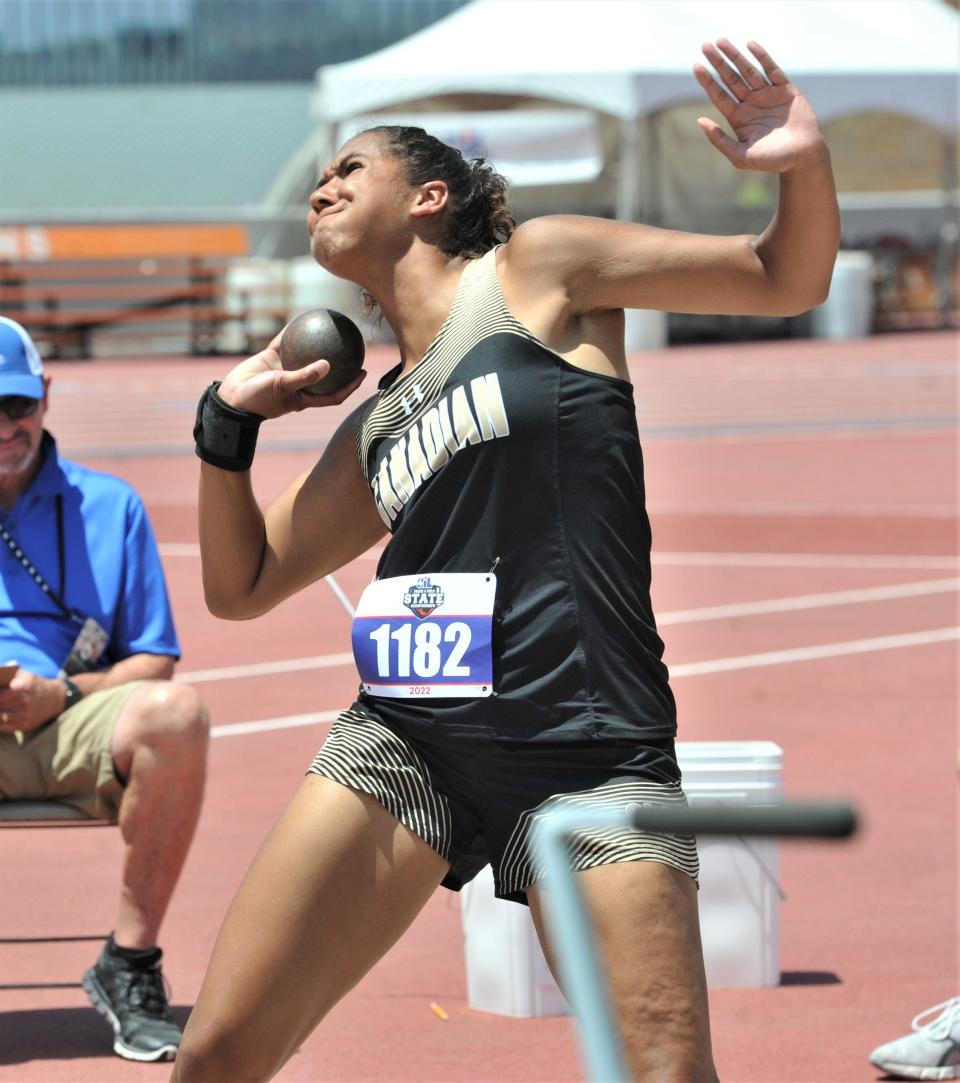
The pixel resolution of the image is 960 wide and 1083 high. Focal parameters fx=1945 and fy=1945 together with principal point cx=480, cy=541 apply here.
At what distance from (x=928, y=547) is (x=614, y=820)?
458 inches

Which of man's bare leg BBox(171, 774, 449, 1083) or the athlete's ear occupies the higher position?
the athlete's ear

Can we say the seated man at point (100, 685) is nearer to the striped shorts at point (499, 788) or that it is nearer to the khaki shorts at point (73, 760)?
the khaki shorts at point (73, 760)

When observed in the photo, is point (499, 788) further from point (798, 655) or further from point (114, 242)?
point (114, 242)

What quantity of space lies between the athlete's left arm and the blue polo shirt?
7.01 feet

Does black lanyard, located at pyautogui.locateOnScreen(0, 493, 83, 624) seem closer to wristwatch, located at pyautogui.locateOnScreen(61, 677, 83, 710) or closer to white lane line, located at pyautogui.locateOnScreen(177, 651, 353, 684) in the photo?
wristwatch, located at pyautogui.locateOnScreen(61, 677, 83, 710)

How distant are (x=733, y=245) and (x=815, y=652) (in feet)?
22.5

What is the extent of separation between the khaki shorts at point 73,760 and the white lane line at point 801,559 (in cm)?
777

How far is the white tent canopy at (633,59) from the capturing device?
26.5m

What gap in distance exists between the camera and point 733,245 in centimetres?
321

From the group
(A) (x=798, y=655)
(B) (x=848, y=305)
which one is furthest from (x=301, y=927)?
(B) (x=848, y=305)

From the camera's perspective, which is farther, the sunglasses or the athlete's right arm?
the sunglasses

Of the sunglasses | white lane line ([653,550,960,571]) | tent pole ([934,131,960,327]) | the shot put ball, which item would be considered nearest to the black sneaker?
the sunglasses

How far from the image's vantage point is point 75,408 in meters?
24.6

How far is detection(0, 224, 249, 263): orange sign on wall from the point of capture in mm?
33344
